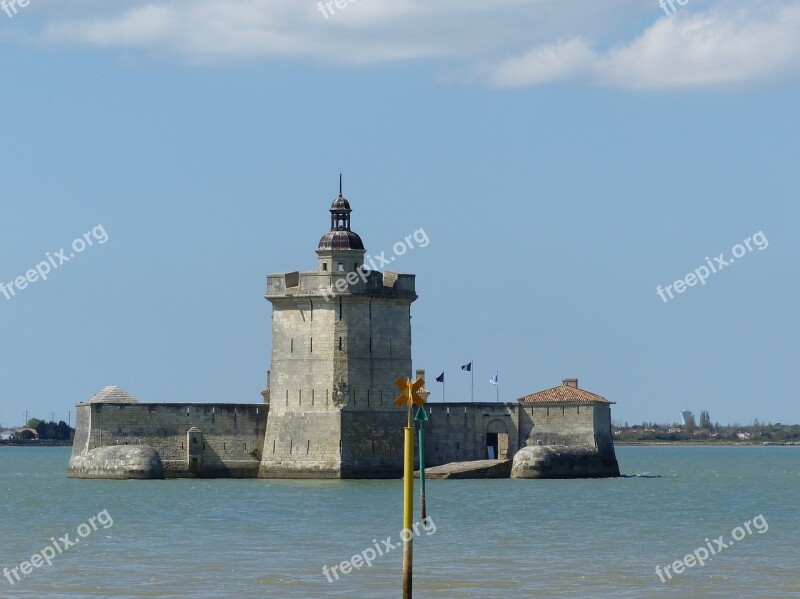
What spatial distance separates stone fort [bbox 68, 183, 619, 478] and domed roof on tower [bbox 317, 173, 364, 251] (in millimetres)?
36

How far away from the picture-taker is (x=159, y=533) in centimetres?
4509

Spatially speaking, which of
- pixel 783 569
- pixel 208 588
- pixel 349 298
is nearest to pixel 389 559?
pixel 208 588

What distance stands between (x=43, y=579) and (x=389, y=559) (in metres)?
7.31

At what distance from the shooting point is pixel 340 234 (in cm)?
6538

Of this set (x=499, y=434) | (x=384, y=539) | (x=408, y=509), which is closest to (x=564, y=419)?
(x=499, y=434)

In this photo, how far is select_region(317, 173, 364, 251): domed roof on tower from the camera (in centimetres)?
6500

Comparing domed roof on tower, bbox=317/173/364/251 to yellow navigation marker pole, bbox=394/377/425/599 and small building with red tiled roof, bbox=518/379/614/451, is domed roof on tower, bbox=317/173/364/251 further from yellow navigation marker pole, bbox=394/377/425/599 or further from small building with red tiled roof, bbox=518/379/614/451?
yellow navigation marker pole, bbox=394/377/425/599

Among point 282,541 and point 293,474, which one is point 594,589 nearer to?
point 282,541

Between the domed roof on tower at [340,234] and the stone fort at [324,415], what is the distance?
4 centimetres

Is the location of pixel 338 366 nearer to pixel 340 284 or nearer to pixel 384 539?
pixel 340 284

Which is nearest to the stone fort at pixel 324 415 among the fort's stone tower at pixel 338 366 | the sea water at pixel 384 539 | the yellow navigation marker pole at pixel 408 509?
the fort's stone tower at pixel 338 366

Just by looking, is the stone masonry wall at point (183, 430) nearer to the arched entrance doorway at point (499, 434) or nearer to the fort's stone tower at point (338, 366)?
the fort's stone tower at point (338, 366)

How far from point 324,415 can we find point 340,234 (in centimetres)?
653

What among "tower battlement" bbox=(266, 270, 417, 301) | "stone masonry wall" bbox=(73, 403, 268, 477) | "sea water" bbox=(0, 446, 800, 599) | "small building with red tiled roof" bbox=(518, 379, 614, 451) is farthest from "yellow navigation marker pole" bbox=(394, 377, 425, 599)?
"small building with red tiled roof" bbox=(518, 379, 614, 451)
